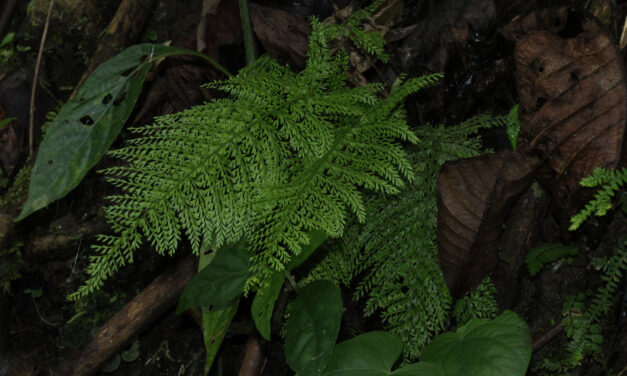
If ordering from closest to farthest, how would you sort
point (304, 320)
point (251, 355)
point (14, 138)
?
point (304, 320) < point (251, 355) < point (14, 138)

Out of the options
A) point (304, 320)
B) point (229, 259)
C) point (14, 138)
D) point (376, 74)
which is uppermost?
point (14, 138)

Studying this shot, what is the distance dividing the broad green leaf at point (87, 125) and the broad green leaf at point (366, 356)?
1.32 metres

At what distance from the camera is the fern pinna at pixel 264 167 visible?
5.36 feet

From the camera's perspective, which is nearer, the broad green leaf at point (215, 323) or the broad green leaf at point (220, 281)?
the broad green leaf at point (220, 281)

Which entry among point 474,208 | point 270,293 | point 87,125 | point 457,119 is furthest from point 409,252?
point 87,125

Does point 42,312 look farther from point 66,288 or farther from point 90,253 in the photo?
point 90,253

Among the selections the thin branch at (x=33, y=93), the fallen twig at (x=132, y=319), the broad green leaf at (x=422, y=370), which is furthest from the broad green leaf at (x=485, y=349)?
the thin branch at (x=33, y=93)

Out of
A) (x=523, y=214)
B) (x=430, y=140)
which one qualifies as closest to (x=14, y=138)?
(x=430, y=140)

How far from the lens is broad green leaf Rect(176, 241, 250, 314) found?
188 cm

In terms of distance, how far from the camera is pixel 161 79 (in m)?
2.74

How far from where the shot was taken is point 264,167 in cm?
177

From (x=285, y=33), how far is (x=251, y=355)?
155 centimetres

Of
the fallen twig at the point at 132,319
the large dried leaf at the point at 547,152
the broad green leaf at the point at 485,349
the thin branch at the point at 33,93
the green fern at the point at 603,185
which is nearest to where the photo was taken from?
the broad green leaf at the point at 485,349

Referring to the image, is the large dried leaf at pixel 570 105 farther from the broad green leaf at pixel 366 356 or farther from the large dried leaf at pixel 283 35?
the large dried leaf at pixel 283 35
